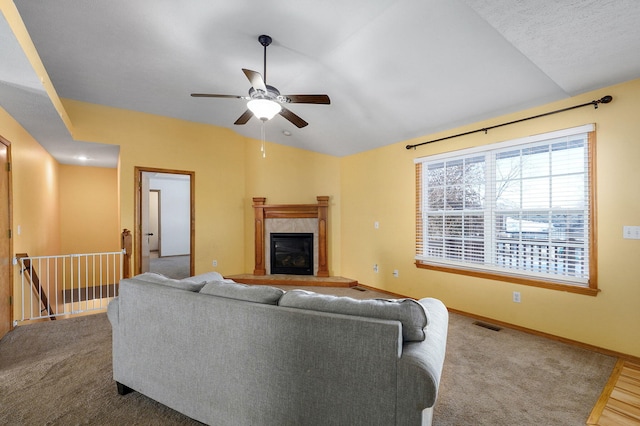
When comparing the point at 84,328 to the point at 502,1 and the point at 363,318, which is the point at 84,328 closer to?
the point at 363,318

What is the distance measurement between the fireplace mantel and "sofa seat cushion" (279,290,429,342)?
401cm

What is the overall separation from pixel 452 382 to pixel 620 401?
108 centimetres

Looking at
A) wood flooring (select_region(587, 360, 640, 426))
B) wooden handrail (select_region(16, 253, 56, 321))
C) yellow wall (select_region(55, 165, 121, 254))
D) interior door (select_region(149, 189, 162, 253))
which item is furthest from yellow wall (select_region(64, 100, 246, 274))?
wood flooring (select_region(587, 360, 640, 426))

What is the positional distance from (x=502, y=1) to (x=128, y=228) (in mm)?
5345

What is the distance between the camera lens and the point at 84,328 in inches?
127

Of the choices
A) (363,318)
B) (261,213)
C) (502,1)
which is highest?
(502,1)

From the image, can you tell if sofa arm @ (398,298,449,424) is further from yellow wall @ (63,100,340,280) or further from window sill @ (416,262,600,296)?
yellow wall @ (63,100,340,280)

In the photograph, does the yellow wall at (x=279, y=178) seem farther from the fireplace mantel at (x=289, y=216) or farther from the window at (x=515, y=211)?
the window at (x=515, y=211)

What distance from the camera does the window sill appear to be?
2.73 metres

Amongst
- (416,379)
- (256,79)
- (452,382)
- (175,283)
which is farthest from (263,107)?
(452,382)

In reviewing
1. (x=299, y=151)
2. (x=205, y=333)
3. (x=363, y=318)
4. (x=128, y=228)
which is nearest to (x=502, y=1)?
(x=363, y=318)

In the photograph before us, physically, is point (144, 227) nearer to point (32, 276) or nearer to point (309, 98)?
point (32, 276)

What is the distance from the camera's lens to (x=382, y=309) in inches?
53.5

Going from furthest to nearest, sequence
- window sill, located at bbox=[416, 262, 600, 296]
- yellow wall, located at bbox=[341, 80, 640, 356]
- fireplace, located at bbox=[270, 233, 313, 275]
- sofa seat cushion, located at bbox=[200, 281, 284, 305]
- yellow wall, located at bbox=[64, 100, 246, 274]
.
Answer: fireplace, located at bbox=[270, 233, 313, 275]
yellow wall, located at bbox=[64, 100, 246, 274]
window sill, located at bbox=[416, 262, 600, 296]
yellow wall, located at bbox=[341, 80, 640, 356]
sofa seat cushion, located at bbox=[200, 281, 284, 305]
